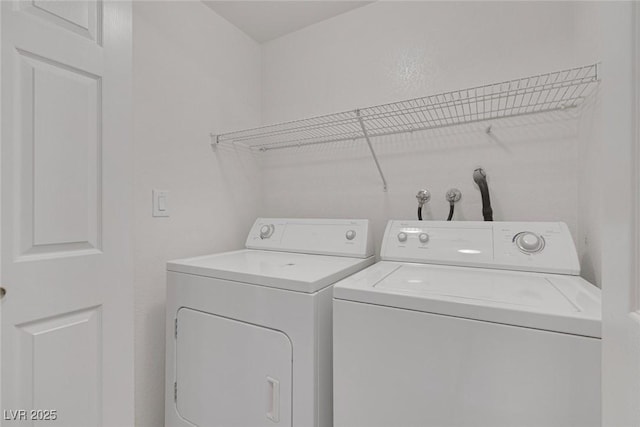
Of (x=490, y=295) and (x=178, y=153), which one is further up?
(x=178, y=153)

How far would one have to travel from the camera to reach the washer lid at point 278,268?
1080 mm

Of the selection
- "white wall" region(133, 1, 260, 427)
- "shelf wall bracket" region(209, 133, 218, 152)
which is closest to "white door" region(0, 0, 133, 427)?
"white wall" region(133, 1, 260, 427)

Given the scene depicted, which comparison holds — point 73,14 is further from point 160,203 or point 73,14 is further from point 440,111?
point 440,111

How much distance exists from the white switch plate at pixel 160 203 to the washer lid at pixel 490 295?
40.4 inches

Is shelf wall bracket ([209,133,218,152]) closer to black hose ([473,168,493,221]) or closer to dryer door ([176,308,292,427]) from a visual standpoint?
dryer door ([176,308,292,427])

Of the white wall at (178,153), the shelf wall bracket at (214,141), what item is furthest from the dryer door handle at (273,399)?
the shelf wall bracket at (214,141)

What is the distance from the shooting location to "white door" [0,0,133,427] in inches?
36.4

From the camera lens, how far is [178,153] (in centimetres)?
159

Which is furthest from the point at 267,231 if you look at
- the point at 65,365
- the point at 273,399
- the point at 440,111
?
the point at 440,111

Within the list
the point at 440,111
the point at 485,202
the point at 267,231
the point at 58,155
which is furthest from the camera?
the point at 267,231

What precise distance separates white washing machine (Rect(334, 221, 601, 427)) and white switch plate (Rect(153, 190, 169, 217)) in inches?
40.5

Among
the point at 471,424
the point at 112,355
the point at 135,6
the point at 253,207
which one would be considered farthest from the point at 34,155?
the point at 471,424

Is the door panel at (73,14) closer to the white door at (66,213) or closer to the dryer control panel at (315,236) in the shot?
the white door at (66,213)

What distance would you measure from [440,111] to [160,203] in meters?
1.51
